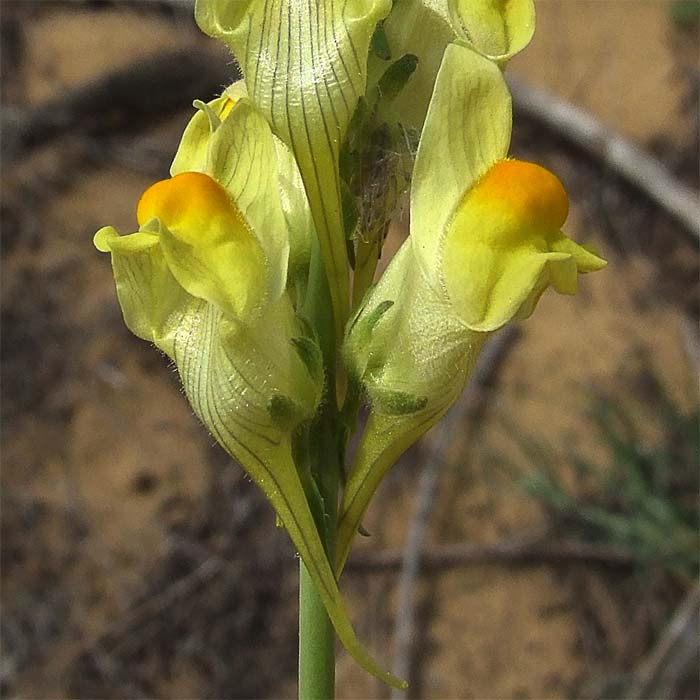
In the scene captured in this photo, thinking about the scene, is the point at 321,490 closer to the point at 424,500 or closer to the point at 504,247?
the point at 504,247

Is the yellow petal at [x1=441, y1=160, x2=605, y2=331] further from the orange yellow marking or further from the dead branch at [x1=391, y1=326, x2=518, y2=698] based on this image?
the dead branch at [x1=391, y1=326, x2=518, y2=698]

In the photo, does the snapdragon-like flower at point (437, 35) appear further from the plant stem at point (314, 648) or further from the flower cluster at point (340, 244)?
the plant stem at point (314, 648)

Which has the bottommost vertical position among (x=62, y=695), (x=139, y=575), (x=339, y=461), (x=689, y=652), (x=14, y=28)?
(x=62, y=695)

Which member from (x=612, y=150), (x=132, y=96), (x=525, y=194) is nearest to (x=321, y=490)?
(x=525, y=194)

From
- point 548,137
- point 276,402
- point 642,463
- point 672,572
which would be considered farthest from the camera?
point 548,137

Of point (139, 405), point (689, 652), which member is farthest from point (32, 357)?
point (689, 652)

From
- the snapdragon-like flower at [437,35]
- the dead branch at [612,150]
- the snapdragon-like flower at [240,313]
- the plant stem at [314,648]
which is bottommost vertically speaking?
the dead branch at [612,150]

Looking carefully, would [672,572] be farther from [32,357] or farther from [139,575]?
[32,357]

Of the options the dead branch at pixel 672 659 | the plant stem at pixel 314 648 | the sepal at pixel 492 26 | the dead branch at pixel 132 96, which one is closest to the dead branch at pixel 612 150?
the dead branch at pixel 132 96
